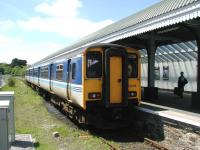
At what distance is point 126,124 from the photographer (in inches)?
456

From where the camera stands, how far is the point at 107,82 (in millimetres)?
11086

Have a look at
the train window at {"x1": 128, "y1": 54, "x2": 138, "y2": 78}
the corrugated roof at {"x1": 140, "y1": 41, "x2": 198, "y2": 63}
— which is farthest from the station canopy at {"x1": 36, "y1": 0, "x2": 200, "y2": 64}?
the train window at {"x1": 128, "y1": 54, "x2": 138, "y2": 78}

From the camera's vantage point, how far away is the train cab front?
11133 mm

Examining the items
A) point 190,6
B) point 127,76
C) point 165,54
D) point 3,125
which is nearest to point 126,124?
point 127,76

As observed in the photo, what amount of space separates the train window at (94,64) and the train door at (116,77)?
13.0 inches

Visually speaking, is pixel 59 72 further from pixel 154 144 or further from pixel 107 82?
pixel 154 144

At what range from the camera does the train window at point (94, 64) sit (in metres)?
11.3

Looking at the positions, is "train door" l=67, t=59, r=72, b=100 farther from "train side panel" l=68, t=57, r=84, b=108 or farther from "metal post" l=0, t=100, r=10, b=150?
"metal post" l=0, t=100, r=10, b=150

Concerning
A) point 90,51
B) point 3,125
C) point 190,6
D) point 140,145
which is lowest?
point 140,145

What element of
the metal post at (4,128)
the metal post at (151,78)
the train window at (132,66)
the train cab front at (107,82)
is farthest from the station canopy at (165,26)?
the metal post at (4,128)

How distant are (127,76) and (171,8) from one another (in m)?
Result: 2.56

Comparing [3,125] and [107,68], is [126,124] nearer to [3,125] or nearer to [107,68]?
[107,68]

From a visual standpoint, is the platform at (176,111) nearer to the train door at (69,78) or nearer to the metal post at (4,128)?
the train door at (69,78)

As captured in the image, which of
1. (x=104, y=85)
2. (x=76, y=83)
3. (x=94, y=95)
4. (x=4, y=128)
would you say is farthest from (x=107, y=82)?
(x=4, y=128)
